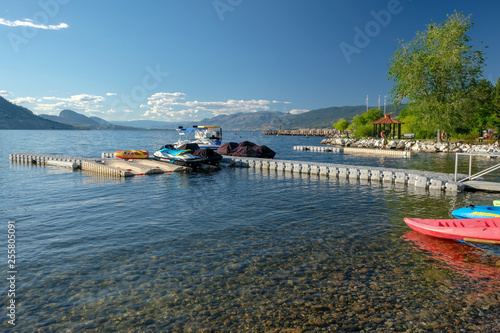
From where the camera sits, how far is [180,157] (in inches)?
1281

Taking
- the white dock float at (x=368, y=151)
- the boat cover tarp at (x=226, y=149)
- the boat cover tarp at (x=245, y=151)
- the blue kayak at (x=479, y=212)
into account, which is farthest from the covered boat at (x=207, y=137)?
the blue kayak at (x=479, y=212)

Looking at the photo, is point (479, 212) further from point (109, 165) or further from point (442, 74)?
point (442, 74)

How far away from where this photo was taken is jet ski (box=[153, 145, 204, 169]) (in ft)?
105

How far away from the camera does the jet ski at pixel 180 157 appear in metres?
31.9

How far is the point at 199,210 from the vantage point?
1611cm

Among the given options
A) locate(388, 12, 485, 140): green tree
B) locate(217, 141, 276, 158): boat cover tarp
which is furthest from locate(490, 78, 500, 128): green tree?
locate(217, 141, 276, 158): boat cover tarp

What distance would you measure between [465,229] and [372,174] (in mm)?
14699

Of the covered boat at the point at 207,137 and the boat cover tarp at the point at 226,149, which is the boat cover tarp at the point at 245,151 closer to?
the boat cover tarp at the point at 226,149

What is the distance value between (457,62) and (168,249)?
61.2m

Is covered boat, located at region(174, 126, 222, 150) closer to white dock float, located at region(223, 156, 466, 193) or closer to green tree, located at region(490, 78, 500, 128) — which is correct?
white dock float, located at region(223, 156, 466, 193)

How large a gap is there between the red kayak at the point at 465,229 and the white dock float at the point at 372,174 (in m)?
10.9

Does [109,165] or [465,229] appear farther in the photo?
[109,165]

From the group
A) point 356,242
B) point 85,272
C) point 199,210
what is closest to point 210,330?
point 85,272

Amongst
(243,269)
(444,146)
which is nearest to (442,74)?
(444,146)
